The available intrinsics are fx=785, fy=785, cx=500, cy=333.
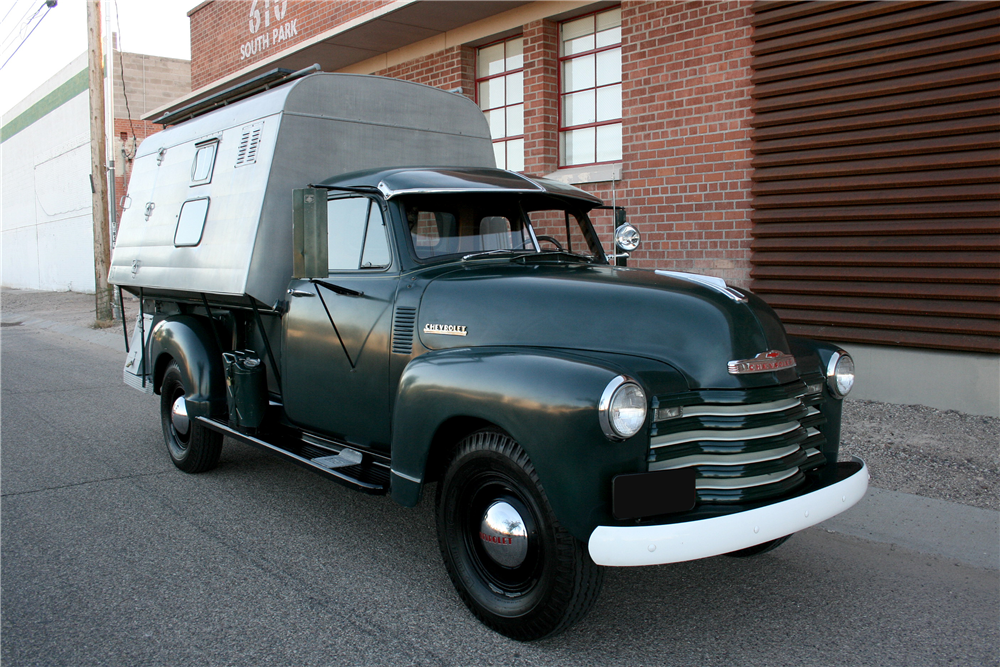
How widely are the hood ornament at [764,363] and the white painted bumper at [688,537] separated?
530 millimetres

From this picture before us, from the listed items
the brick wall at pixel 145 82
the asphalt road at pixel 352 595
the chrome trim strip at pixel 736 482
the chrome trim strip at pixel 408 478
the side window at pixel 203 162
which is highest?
the brick wall at pixel 145 82

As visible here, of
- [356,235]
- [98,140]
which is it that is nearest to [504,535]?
[356,235]

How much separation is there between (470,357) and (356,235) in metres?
1.46

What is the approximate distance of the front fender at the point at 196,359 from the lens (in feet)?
17.8

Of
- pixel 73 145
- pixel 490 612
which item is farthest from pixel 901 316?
pixel 73 145

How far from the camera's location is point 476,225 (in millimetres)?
4336

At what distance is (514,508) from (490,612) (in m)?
0.47

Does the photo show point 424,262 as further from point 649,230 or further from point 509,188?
point 649,230

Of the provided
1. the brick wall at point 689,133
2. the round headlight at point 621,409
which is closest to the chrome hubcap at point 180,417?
the round headlight at point 621,409

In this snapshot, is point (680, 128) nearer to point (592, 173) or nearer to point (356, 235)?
point (592, 173)

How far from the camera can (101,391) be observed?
914 cm

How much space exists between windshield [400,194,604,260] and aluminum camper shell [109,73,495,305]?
3.97 feet

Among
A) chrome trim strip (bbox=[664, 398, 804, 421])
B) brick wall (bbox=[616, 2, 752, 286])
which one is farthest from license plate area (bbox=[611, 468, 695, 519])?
brick wall (bbox=[616, 2, 752, 286])

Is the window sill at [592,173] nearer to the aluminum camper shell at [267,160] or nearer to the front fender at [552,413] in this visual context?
the aluminum camper shell at [267,160]
